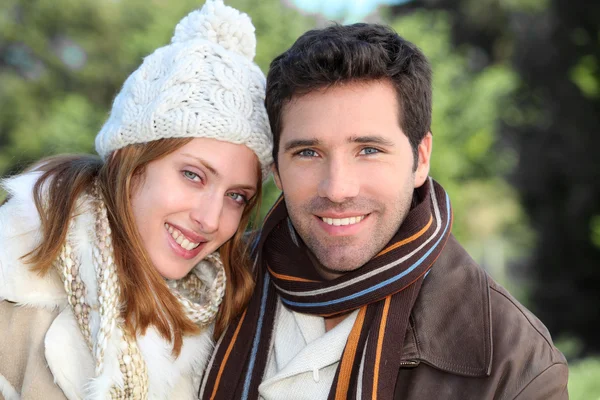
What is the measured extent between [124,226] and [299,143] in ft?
2.57

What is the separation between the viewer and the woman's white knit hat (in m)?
2.72

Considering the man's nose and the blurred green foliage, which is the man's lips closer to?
the man's nose

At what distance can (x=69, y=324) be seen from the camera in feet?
8.57

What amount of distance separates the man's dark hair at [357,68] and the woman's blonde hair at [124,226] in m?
0.48

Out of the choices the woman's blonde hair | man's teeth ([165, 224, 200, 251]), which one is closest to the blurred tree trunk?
man's teeth ([165, 224, 200, 251])

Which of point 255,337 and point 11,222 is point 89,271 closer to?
point 11,222

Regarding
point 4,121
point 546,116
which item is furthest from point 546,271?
point 4,121

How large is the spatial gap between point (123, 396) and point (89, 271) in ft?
1.63

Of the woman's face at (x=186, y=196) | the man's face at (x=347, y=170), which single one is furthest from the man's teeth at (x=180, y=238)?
the man's face at (x=347, y=170)

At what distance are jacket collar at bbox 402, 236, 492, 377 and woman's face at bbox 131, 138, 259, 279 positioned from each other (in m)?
0.90

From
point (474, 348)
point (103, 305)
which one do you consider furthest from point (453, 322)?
point (103, 305)

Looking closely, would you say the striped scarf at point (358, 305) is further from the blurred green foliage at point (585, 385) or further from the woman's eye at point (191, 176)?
the blurred green foliage at point (585, 385)

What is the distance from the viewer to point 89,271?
8.74ft

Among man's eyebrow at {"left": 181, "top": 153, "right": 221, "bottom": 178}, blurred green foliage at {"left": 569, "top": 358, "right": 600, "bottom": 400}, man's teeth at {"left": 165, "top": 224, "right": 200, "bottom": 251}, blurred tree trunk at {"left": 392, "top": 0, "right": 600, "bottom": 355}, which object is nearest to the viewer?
man's eyebrow at {"left": 181, "top": 153, "right": 221, "bottom": 178}
